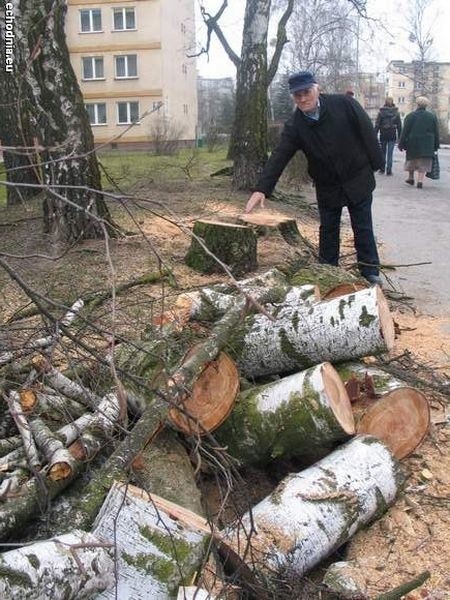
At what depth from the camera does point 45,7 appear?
6645 millimetres

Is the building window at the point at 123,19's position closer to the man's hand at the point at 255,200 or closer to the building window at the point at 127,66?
the building window at the point at 127,66

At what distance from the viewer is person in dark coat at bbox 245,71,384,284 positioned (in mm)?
5879

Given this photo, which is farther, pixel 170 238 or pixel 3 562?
pixel 170 238

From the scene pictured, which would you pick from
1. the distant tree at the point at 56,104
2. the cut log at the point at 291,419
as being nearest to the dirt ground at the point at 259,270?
the cut log at the point at 291,419

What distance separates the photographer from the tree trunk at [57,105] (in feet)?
21.7

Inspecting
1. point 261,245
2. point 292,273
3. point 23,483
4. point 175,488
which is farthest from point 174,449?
point 261,245

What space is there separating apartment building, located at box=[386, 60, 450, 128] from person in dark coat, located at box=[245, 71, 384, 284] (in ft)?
123

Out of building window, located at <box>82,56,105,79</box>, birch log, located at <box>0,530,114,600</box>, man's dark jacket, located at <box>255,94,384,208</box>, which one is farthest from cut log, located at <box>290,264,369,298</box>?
building window, located at <box>82,56,105,79</box>

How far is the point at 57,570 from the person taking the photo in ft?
7.48

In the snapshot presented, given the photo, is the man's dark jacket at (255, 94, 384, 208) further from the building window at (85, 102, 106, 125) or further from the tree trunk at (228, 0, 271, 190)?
the building window at (85, 102, 106, 125)

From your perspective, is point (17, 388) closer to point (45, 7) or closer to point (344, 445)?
point (344, 445)

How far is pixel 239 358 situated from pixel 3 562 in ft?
6.50

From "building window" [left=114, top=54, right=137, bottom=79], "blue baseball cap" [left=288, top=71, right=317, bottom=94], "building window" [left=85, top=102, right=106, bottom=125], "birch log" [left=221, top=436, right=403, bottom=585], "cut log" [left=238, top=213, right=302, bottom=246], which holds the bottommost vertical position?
"birch log" [left=221, top=436, right=403, bottom=585]

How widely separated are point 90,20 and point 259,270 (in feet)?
128
